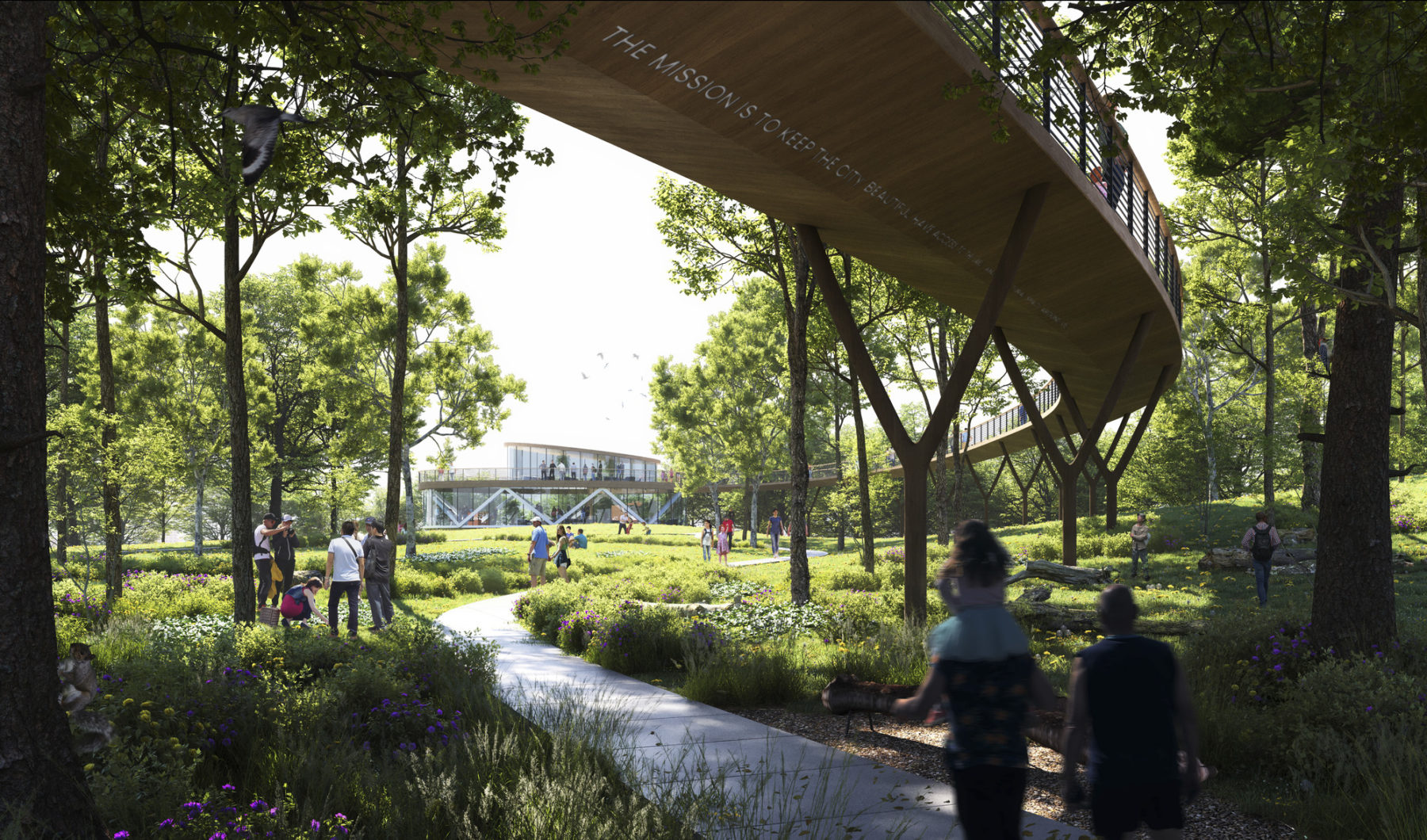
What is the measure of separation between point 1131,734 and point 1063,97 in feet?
27.1

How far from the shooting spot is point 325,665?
8008mm

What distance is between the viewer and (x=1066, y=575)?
18.4 metres

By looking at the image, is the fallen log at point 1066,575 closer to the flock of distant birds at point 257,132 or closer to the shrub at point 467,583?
the shrub at point 467,583

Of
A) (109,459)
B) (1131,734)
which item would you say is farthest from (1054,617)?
(109,459)

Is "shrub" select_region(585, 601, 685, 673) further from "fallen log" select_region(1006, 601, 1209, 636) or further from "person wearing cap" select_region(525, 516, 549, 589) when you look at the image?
"person wearing cap" select_region(525, 516, 549, 589)

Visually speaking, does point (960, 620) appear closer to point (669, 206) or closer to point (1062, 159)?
point (1062, 159)

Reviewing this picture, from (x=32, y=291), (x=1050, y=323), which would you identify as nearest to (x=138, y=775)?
(x=32, y=291)

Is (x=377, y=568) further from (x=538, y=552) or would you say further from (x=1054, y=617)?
(x=1054, y=617)

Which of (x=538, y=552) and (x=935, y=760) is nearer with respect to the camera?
(x=935, y=760)

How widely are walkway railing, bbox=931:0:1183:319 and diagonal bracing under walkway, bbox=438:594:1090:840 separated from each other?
5.74 metres

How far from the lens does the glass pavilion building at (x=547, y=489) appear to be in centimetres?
7100

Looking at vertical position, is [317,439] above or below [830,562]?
above

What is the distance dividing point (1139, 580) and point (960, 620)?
57.5 feet

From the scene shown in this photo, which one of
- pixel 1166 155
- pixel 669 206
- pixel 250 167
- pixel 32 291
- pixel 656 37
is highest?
pixel 1166 155
